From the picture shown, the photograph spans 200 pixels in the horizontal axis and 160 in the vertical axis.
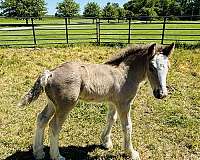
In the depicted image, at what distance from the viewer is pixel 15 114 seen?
627cm

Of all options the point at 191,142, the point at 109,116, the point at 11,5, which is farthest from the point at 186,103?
the point at 11,5

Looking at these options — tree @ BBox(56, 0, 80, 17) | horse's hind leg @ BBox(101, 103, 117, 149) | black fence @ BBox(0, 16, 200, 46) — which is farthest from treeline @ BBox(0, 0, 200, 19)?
horse's hind leg @ BBox(101, 103, 117, 149)

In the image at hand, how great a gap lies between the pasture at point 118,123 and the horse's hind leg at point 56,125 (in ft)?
1.26

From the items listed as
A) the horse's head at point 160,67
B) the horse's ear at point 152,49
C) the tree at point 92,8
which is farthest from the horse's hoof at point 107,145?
the tree at point 92,8

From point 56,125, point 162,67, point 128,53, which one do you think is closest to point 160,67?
point 162,67

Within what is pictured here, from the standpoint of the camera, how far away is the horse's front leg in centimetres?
440

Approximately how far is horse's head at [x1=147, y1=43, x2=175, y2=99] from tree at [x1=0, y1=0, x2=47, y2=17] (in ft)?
206

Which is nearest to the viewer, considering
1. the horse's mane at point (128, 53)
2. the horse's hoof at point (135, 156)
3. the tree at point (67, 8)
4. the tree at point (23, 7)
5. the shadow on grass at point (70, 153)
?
the horse's mane at point (128, 53)

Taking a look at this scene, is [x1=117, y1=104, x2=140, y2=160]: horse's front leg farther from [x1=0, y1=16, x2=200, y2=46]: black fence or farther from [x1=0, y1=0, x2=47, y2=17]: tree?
[x1=0, y1=0, x2=47, y2=17]: tree

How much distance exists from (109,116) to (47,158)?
119 cm

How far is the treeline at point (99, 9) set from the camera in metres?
66.8

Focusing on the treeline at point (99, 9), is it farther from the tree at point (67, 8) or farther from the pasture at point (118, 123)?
the pasture at point (118, 123)

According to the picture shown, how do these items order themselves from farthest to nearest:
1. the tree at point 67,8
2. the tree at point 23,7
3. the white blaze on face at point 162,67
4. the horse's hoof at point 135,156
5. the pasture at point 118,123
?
the tree at point 67,8
the tree at point 23,7
the pasture at point 118,123
the horse's hoof at point 135,156
the white blaze on face at point 162,67

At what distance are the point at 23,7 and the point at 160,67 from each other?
221 ft
